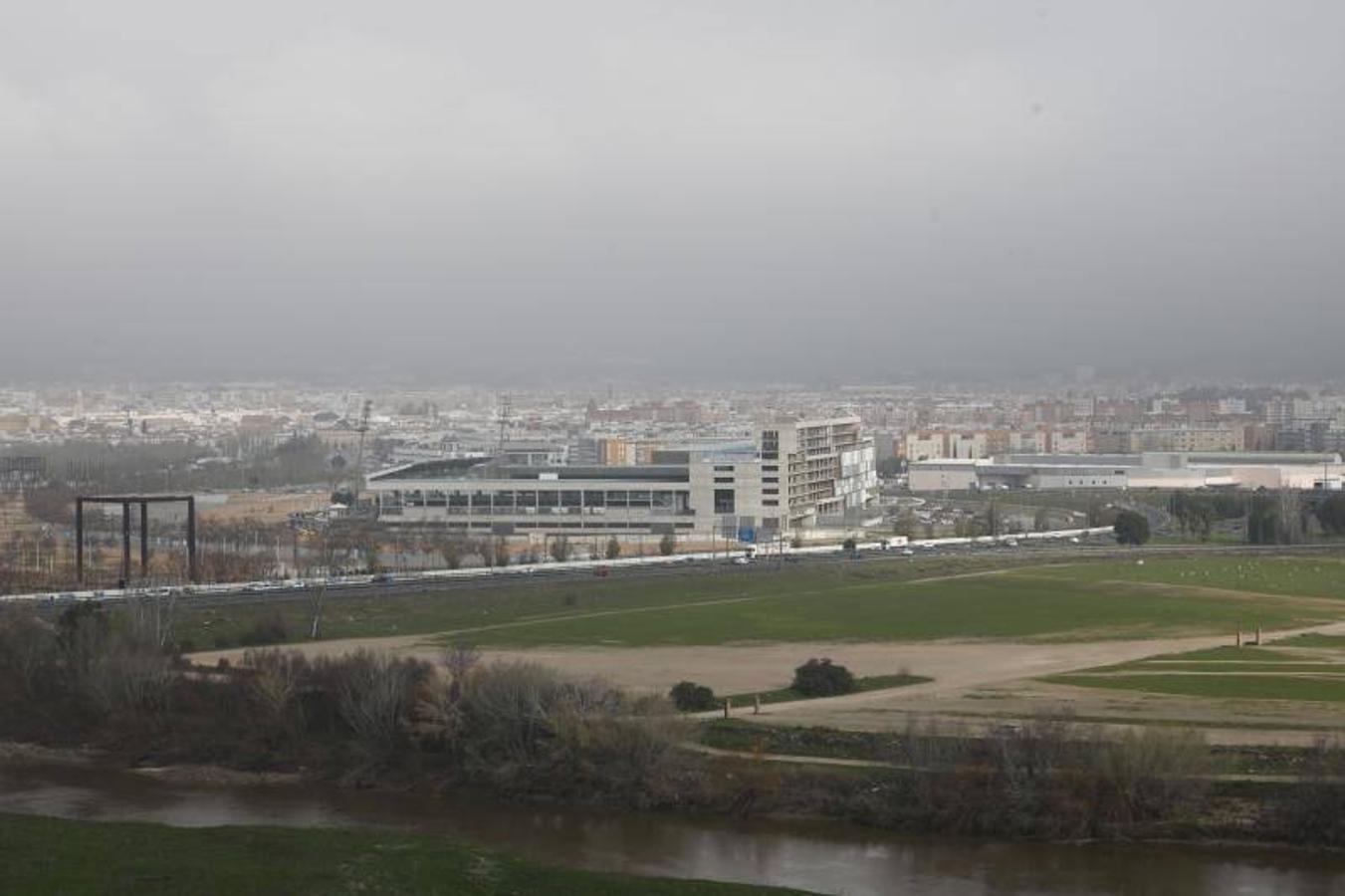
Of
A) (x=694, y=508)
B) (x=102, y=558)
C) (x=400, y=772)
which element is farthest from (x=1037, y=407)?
(x=400, y=772)

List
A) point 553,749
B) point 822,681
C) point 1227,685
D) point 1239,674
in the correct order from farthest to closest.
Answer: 1. point 1239,674
2. point 822,681
3. point 1227,685
4. point 553,749

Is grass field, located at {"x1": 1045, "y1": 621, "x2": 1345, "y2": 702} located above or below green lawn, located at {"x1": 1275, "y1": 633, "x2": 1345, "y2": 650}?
below

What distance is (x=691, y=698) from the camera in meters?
19.4

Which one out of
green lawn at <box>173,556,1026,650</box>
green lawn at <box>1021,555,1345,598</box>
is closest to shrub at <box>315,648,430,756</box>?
green lawn at <box>173,556,1026,650</box>

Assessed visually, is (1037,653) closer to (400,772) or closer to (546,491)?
(400,772)

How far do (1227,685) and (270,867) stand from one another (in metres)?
11.4

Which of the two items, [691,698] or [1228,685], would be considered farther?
[1228,685]

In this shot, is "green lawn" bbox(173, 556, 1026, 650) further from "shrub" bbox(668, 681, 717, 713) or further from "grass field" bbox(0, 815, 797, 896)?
"grass field" bbox(0, 815, 797, 896)

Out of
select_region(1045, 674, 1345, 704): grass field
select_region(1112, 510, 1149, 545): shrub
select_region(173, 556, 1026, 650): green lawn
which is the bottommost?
select_region(1045, 674, 1345, 704): grass field

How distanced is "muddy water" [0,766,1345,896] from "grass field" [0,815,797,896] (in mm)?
909

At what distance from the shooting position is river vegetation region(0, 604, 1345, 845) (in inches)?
606

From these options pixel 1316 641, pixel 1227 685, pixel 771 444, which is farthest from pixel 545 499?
pixel 1227 685

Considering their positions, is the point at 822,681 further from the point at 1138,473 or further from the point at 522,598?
the point at 1138,473

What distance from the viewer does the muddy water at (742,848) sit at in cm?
1394
